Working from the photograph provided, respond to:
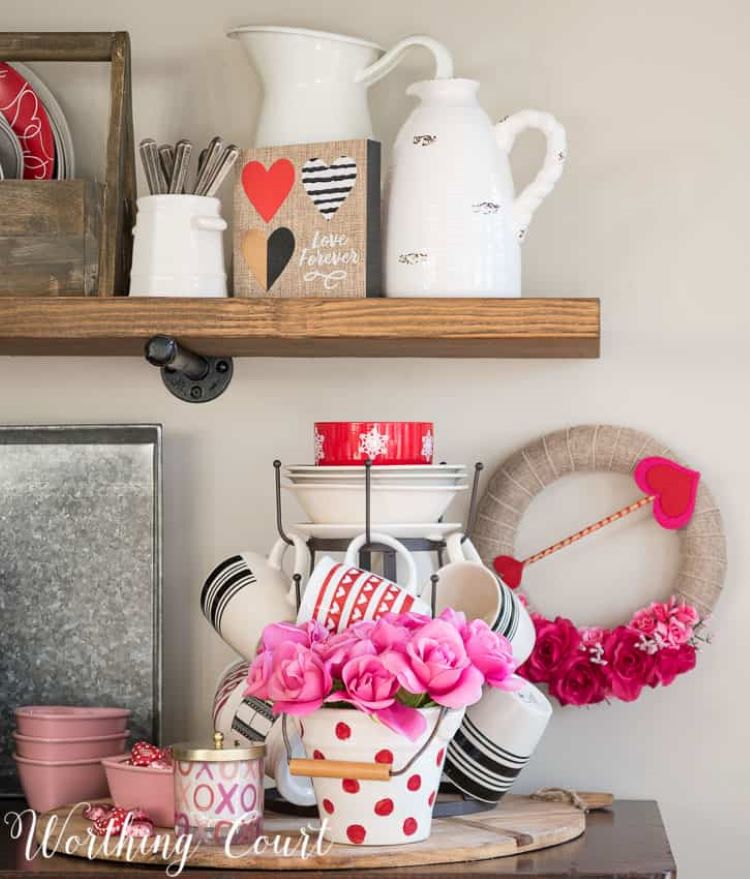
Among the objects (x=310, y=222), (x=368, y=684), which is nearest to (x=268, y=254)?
(x=310, y=222)

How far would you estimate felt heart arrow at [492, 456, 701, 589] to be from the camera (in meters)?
1.67

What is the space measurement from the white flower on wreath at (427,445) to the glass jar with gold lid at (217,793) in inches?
14.8

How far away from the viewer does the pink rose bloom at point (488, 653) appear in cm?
130

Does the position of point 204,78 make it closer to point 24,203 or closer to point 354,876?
point 24,203

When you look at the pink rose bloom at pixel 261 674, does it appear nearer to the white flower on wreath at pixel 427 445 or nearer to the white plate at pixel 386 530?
the white plate at pixel 386 530

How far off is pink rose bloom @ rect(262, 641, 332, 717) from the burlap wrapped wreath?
0.45 m

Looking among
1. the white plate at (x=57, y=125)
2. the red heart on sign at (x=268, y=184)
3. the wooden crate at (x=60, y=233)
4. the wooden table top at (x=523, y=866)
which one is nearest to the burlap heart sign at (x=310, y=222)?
the red heart on sign at (x=268, y=184)

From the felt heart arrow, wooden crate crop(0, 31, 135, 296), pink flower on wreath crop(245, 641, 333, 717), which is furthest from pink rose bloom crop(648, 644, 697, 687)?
wooden crate crop(0, 31, 135, 296)

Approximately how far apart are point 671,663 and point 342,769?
52 cm

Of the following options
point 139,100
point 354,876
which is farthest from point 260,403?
point 354,876

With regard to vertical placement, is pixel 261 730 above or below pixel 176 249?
below

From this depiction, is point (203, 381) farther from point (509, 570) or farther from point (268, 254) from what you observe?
point (509, 570)

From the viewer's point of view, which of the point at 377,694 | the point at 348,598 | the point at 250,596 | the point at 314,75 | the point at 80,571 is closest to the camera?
the point at 377,694

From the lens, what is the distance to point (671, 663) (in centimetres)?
162
